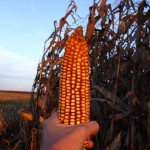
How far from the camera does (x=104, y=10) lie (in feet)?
17.1

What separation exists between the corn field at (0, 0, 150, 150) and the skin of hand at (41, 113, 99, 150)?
1702 millimetres

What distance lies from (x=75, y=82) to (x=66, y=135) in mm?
432

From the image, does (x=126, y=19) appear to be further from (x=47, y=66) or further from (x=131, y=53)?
(x=47, y=66)

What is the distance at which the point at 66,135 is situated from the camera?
7.52ft

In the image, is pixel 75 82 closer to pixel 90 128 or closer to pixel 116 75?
pixel 90 128

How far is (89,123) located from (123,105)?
203 cm

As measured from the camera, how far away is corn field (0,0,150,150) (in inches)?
171

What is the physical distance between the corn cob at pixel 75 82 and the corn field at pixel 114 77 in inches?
59.3

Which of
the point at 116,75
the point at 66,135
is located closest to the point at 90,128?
the point at 66,135

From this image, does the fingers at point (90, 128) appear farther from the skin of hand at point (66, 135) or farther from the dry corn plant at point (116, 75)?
the dry corn plant at point (116, 75)

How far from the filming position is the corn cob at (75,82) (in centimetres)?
251

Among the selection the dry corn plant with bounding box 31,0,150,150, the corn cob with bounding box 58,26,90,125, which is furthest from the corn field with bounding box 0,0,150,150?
the corn cob with bounding box 58,26,90,125

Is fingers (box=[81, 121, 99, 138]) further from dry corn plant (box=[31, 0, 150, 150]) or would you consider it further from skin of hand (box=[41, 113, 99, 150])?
dry corn plant (box=[31, 0, 150, 150])

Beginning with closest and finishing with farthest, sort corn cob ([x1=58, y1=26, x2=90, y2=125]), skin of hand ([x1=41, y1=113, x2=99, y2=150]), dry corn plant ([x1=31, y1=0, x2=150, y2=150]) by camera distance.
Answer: skin of hand ([x1=41, y1=113, x2=99, y2=150]), corn cob ([x1=58, y1=26, x2=90, y2=125]), dry corn plant ([x1=31, y1=0, x2=150, y2=150])
